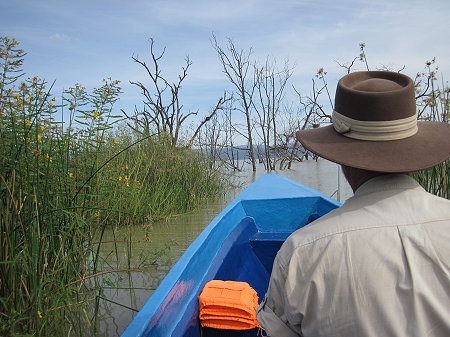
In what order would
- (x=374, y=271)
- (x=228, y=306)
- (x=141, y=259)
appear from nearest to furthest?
1. (x=374, y=271)
2. (x=228, y=306)
3. (x=141, y=259)

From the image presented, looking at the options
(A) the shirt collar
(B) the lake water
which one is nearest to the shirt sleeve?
(A) the shirt collar

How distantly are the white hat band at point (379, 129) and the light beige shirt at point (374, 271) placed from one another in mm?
144

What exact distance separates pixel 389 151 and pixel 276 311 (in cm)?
43

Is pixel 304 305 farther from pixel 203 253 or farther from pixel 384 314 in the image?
pixel 203 253

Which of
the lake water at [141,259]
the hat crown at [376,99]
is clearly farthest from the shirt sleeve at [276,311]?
the lake water at [141,259]

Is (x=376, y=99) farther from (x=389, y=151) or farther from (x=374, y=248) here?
(x=374, y=248)

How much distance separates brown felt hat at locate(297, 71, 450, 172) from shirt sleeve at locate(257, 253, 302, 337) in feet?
0.93

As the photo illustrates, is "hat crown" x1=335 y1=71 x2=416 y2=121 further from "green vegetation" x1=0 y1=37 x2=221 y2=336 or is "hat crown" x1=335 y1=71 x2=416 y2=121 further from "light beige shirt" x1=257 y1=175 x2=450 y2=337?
"green vegetation" x1=0 y1=37 x2=221 y2=336

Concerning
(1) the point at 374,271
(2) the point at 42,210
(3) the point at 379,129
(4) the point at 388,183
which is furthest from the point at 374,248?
(2) the point at 42,210

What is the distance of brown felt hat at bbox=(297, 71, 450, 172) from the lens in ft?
3.15

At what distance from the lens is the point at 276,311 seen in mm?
980

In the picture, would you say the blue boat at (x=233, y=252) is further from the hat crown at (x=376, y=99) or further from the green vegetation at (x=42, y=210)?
the hat crown at (x=376, y=99)

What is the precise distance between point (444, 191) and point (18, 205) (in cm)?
260

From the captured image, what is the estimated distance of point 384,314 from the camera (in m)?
0.84
